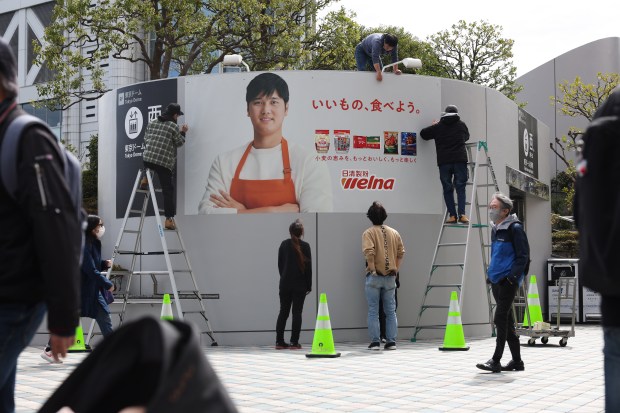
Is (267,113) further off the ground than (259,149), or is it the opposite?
(267,113)

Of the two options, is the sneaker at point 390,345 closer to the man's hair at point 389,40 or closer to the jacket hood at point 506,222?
the jacket hood at point 506,222

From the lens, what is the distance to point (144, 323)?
2.36m

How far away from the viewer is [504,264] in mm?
9500

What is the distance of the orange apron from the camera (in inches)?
530

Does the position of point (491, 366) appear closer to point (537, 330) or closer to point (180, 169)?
point (537, 330)

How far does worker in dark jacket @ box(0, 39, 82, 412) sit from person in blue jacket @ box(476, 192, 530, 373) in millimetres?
6756

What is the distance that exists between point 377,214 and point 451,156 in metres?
1.77

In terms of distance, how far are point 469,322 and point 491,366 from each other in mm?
4852

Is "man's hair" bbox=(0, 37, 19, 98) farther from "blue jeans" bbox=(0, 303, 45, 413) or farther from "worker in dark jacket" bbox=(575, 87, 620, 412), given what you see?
"worker in dark jacket" bbox=(575, 87, 620, 412)

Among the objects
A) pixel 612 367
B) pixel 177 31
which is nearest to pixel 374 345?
pixel 612 367

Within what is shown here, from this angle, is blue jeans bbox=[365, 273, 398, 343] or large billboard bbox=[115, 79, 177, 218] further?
large billboard bbox=[115, 79, 177, 218]

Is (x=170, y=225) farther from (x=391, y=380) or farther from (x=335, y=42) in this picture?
(x=335, y=42)

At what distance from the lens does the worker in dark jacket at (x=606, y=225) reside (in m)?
3.36

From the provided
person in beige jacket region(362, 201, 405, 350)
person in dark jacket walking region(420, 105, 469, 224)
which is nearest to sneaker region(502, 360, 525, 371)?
person in beige jacket region(362, 201, 405, 350)
